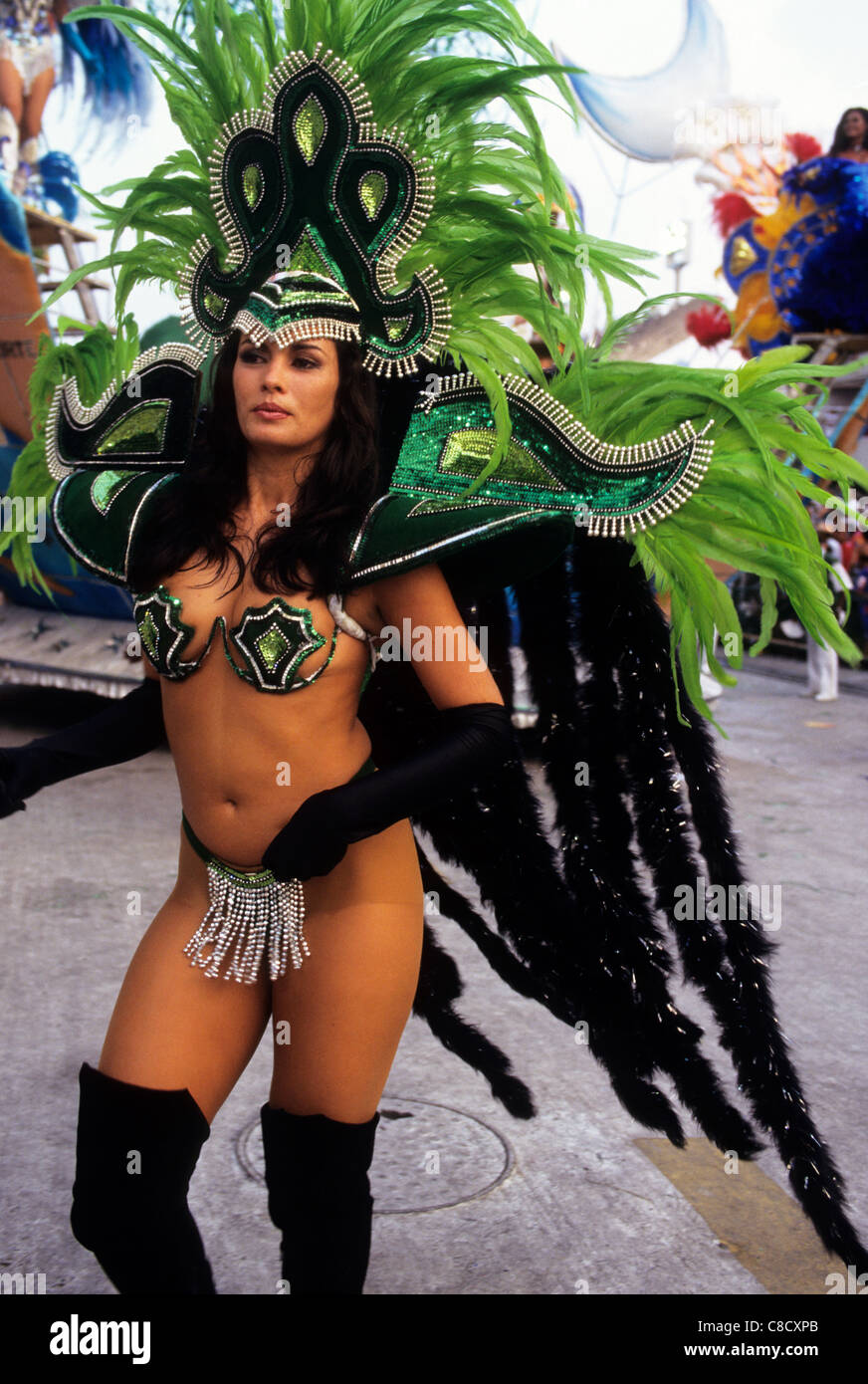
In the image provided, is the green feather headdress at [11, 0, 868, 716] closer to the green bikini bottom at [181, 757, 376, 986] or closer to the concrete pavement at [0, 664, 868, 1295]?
the green bikini bottom at [181, 757, 376, 986]

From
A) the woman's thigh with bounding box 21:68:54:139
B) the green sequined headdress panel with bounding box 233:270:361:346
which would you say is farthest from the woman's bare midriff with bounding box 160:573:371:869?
the woman's thigh with bounding box 21:68:54:139

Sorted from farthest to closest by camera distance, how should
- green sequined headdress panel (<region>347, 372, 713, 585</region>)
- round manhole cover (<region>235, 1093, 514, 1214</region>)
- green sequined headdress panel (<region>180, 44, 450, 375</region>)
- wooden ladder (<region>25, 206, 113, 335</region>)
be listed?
wooden ladder (<region>25, 206, 113, 335</region>)
round manhole cover (<region>235, 1093, 514, 1214</region>)
green sequined headdress panel (<region>347, 372, 713, 585</region>)
green sequined headdress panel (<region>180, 44, 450, 375</region>)

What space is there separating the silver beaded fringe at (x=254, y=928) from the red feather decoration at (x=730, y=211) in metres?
13.2

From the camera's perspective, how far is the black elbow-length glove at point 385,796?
5.88ft

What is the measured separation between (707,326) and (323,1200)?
12.4m

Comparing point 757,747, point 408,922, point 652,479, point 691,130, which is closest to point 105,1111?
point 408,922

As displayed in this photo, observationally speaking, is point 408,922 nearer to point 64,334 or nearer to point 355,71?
point 355,71

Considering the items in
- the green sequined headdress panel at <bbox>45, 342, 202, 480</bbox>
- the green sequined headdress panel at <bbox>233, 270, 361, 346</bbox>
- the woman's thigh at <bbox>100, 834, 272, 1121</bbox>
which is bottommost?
the woman's thigh at <bbox>100, 834, 272, 1121</bbox>

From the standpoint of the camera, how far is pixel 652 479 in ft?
7.06

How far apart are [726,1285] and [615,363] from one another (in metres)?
2.01

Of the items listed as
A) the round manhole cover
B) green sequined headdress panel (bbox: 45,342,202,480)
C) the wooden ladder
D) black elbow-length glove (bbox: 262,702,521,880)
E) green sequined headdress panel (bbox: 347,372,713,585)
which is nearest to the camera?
black elbow-length glove (bbox: 262,702,521,880)

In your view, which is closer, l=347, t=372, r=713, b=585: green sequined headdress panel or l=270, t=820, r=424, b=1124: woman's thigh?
l=270, t=820, r=424, b=1124: woman's thigh

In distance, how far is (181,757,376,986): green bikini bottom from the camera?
1.96 m

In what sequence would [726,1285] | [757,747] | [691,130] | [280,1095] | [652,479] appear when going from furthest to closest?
[691,130], [757,747], [726,1285], [652,479], [280,1095]
